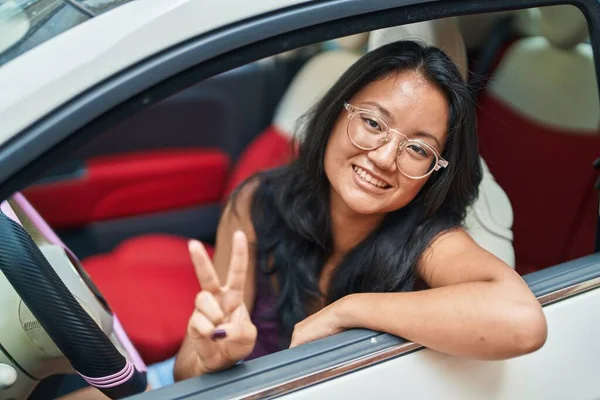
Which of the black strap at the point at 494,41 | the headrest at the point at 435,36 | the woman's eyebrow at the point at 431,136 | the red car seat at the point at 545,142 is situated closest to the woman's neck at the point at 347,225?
the woman's eyebrow at the point at 431,136

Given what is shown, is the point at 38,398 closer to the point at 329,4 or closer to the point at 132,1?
the point at 132,1

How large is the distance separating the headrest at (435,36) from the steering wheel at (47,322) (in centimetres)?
73

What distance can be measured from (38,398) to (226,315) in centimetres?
60

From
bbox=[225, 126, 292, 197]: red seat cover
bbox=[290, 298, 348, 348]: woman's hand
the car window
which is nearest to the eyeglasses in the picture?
bbox=[290, 298, 348, 348]: woman's hand

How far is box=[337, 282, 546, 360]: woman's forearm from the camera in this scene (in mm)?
1046

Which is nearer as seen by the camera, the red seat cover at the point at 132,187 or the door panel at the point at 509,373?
the door panel at the point at 509,373

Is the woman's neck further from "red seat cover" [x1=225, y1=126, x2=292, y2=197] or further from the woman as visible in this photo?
"red seat cover" [x1=225, y1=126, x2=292, y2=197]

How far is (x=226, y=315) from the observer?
99 centimetres

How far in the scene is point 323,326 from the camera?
117 centimetres

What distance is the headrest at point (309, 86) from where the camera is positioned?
202 cm

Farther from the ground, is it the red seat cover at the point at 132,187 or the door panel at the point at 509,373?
the door panel at the point at 509,373

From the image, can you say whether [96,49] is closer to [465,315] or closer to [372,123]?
[372,123]

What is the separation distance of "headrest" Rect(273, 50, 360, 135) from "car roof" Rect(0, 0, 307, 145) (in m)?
1.01

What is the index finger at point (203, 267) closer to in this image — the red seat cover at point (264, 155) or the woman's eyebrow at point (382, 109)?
the woman's eyebrow at point (382, 109)
